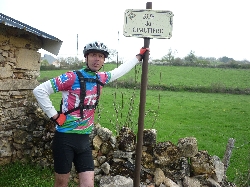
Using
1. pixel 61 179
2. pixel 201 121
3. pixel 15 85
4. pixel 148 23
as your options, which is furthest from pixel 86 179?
pixel 201 121

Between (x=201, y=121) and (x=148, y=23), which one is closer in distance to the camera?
(x=148, y=23)

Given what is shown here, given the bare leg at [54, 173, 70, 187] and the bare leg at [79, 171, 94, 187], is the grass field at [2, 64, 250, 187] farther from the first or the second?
the bare leg at [54, 173, 70, 187]

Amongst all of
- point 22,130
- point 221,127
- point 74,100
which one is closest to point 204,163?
point 74,100

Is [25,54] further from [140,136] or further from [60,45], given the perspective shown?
[140,136]

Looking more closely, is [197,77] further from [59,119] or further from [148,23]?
[59,119]

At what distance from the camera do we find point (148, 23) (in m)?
2.71

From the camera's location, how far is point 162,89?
24.6 m

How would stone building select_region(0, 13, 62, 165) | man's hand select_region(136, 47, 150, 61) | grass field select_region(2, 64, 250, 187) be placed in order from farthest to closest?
grass field select_region(2, 64, 250, 187)
stone building select_region(0, 13, 62, 165)
man's hand select_region(136, 47, 150, 61)

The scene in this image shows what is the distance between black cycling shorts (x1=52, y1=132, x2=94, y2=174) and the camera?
2.54 m

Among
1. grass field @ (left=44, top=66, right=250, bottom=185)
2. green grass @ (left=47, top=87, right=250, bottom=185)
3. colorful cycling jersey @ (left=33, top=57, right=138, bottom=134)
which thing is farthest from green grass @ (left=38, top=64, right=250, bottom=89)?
colorful cycling jersey @ (left=33, top=57, right=138, bottom=134)

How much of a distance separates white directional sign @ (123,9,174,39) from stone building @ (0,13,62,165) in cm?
217

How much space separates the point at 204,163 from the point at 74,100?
2485 millimetres

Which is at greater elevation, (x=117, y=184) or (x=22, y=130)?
(x=22, y=130)

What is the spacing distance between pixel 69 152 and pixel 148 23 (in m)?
1.54
